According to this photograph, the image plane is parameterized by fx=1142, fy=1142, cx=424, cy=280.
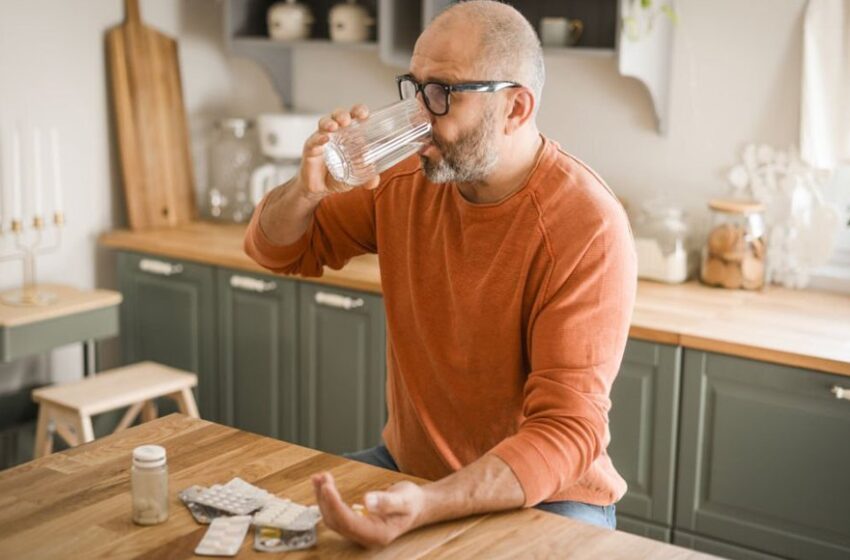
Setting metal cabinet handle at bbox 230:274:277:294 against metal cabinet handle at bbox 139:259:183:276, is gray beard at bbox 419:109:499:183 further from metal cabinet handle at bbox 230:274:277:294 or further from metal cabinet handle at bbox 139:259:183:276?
metal cabinet handle at bbox 139:259:183:276

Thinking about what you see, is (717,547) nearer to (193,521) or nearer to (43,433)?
(193,521)

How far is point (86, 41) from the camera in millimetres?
3820

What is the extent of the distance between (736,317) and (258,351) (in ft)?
4.98

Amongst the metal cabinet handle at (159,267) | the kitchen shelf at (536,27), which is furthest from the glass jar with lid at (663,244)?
the metal cabinet handle at (159,267)

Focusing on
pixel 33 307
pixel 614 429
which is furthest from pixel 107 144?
pixel 614 429

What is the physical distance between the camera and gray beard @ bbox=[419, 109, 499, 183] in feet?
6.45

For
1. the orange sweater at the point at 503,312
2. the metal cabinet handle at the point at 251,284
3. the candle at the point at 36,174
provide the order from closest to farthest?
the orange sweater at the point at 503,312
the candle at the point at 36,174
the metal cabinet handle at the point at 251,284

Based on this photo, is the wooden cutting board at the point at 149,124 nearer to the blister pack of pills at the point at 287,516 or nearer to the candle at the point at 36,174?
the candle at the point at 36,174

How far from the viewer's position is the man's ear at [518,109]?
2008 millimetres

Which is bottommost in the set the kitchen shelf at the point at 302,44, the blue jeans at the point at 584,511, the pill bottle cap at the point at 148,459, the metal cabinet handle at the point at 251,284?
the blue jeans at the point at 584,511

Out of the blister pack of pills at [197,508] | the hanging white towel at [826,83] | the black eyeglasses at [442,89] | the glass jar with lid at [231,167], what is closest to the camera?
the blister pack of pills at [197,508]

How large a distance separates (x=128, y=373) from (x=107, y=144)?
3.05ft

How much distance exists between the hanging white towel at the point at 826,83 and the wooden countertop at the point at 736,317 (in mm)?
413

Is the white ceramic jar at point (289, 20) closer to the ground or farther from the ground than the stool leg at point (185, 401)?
farther from the ground
